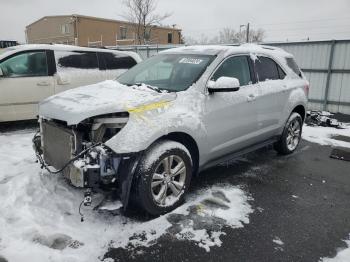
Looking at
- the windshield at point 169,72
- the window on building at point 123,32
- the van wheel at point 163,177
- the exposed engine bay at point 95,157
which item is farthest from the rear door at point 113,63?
the window on building at point 123,32

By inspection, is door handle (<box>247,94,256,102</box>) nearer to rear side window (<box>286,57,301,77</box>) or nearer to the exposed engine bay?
rear side window (<box>286,57,301,77</box>)

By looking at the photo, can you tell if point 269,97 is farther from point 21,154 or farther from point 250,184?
point 21,154

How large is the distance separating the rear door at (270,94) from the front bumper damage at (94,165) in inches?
95.3

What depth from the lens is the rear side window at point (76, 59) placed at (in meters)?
7.33

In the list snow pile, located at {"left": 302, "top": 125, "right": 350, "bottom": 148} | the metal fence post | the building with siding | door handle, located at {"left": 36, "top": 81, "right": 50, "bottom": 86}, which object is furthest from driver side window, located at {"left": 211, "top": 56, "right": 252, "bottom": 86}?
the building with siding

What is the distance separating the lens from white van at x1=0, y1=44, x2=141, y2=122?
6790 mm

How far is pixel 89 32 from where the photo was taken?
3422 centimetres

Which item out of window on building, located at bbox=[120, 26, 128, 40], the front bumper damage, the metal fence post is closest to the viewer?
the front bumper damage

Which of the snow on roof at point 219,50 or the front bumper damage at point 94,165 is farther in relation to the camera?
the snow on roof at point 219,50

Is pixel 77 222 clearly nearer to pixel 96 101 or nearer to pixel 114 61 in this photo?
pixel 96 101

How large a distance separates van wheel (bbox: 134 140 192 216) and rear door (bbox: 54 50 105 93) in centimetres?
436

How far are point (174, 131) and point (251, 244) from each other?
1379 millimetres

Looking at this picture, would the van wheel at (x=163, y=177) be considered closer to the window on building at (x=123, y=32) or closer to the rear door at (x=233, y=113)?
the rear door at (x=233, y=113)

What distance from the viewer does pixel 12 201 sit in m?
3.83
